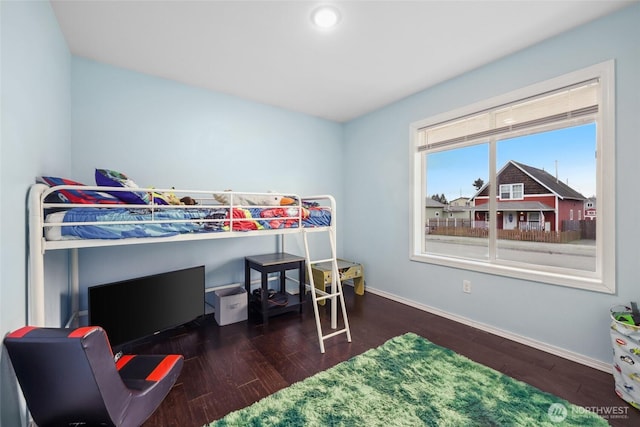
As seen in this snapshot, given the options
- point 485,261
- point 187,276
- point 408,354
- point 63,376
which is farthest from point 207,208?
point 485,261

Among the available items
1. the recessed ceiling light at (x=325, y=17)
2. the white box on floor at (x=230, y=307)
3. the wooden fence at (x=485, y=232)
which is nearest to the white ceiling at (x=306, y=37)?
the recessed ceiling light at (x=325, y=17)

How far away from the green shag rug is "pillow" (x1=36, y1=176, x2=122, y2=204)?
4.66 ft

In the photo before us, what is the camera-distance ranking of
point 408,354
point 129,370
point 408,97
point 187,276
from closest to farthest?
point 129,370 → point 408,354 → point 187,276 → point 408,97

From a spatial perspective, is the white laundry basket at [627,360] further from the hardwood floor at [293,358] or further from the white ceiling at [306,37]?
the white ceiling at [306,37]

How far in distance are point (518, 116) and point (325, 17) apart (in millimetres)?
1893

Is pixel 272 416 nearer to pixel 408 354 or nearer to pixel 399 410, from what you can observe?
pixel 399 410

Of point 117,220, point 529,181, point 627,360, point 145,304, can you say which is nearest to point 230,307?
point 145,304

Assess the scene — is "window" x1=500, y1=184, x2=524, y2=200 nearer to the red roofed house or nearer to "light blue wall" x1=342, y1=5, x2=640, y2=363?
the red roofed house

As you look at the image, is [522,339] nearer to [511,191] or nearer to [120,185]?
[511,191]

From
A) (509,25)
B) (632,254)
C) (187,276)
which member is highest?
(509,25)

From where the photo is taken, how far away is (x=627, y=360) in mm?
1558

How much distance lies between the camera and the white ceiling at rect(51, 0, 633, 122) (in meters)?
1.74

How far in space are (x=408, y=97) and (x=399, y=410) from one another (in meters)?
3.05

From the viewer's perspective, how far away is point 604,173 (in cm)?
184
